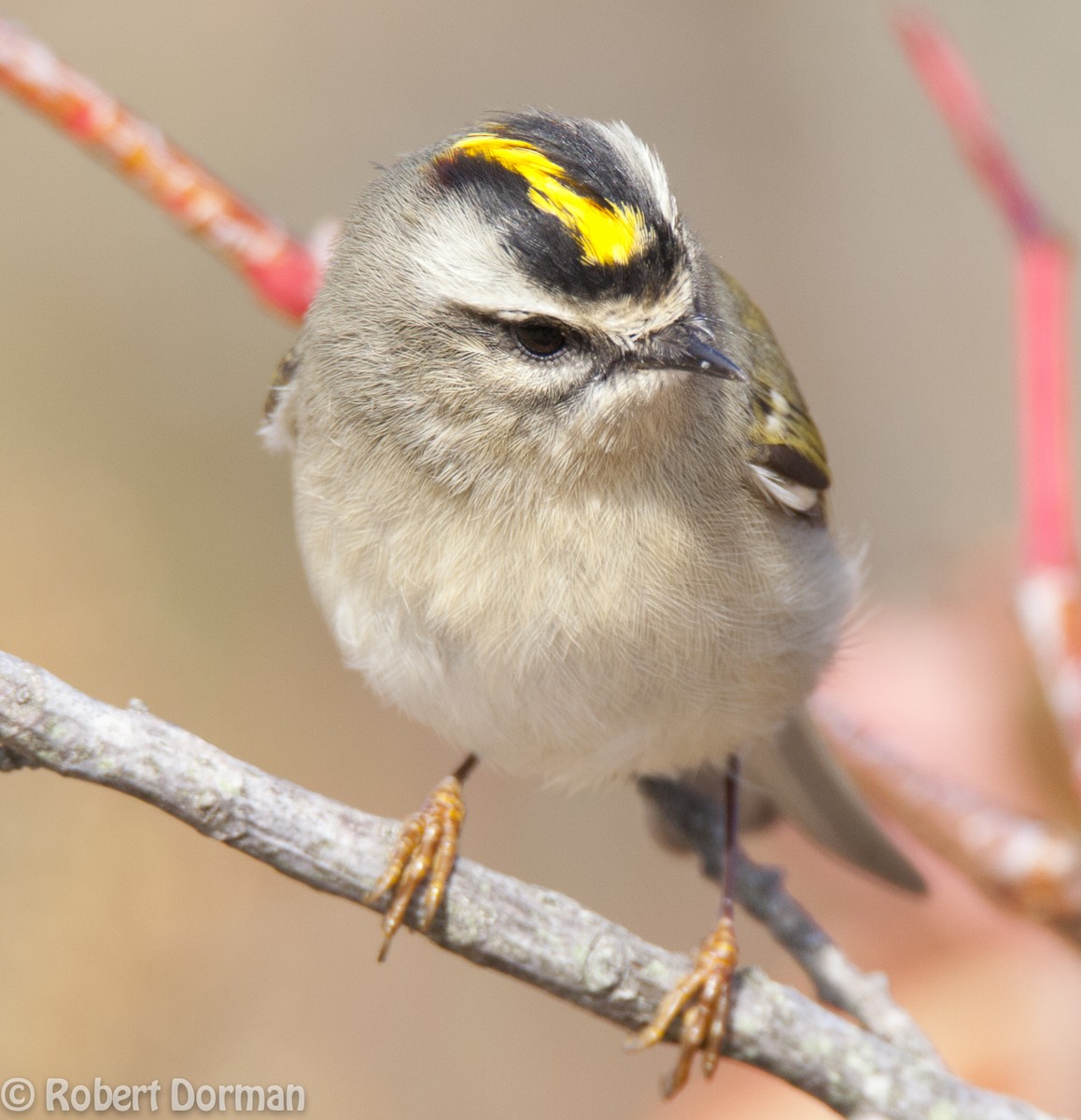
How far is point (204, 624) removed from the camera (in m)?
4.00

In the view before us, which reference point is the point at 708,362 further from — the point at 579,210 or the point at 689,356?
the point at 579,210

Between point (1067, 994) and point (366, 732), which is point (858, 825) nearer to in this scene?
point (1067, 994)

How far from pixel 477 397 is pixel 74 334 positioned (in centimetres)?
295

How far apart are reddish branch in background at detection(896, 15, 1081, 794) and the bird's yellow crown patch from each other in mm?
766

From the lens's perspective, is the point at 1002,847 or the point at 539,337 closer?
the point at 539,337

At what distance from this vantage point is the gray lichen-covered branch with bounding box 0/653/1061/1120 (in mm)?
1425

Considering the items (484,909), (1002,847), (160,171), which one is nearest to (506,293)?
(160,171)

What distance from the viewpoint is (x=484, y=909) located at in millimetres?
1653

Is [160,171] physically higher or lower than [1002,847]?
higher

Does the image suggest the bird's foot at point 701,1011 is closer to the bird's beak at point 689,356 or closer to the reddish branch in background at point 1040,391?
the reddish branch in background at point 1040,391

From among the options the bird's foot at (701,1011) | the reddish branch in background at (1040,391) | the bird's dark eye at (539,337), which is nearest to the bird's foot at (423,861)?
the bird's foot at (701,1011)

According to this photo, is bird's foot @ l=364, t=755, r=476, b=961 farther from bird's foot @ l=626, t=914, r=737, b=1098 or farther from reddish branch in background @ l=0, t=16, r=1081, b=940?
reddish branch in background @ l=0, t=16, r=1081, b=940

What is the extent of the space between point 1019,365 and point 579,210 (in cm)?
94

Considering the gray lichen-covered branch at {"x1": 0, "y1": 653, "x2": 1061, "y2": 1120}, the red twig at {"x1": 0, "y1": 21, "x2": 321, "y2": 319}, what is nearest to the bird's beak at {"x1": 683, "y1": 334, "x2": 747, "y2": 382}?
the gray lichen-covered branch at {"x1": 0, "y1": 653, "x2": 1061, "y2": 1120}
